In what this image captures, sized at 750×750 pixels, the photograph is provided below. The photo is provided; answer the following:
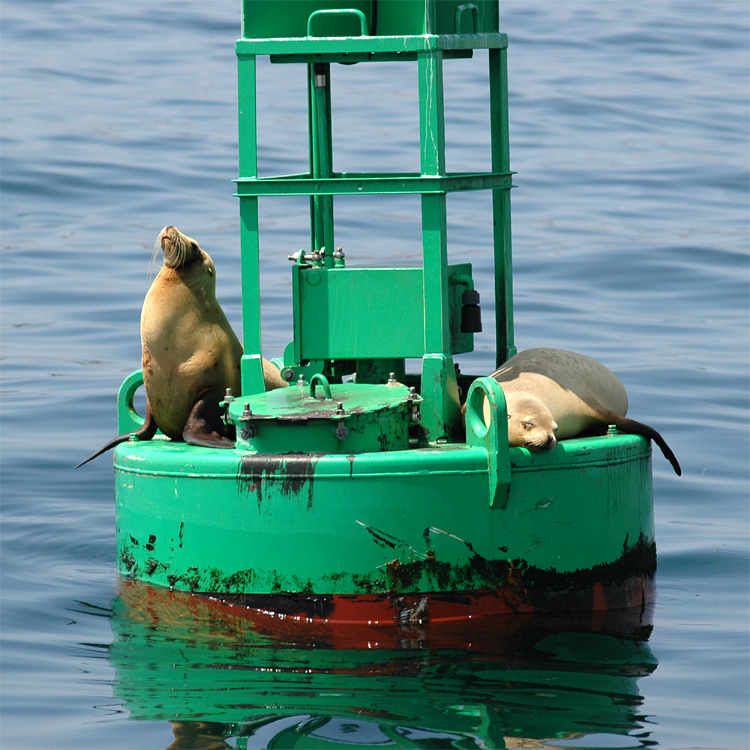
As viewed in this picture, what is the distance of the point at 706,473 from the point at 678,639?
3.37 metres

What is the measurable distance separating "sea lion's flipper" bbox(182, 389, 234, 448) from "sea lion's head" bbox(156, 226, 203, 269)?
62 cm

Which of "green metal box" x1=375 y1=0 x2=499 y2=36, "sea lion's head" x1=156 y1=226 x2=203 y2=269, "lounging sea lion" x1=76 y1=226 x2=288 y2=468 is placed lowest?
"lounging sea lion" x1=76 y1=226 x2=288 y2=468

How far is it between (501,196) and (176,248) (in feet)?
5.33

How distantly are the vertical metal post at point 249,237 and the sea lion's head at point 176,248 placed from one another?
345 mm

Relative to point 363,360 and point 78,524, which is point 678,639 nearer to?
point 363,360

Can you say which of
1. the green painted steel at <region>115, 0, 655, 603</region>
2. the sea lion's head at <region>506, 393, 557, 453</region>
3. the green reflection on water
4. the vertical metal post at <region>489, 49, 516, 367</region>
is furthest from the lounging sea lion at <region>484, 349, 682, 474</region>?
the green reflection on water

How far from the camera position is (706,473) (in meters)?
10.5

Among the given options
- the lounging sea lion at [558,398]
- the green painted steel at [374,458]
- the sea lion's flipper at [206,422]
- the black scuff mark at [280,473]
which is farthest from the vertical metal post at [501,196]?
the black scuff mark at [280,473]

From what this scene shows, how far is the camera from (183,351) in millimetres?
7578

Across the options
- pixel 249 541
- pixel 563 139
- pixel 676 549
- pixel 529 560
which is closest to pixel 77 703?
pixel 249 541

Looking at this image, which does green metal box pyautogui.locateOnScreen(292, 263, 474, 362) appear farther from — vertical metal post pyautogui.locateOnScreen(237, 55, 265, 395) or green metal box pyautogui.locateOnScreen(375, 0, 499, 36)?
green metal box pyautogui.locateOnScreen(375, 0, 499, 36)

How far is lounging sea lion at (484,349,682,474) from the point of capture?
22.7 feet

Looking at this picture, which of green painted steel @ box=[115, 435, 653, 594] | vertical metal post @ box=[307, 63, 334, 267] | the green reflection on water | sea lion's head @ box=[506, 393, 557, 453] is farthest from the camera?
vertical metal post @ box=[307, 63, 334, 267]

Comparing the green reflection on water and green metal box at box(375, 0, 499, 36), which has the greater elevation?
green metal box at box(375, 0, 499, 36)
